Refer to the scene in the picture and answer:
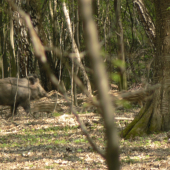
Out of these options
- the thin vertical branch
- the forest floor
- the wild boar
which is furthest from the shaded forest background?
the thin vertical branch

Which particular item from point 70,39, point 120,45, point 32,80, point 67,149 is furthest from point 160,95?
point 32,80

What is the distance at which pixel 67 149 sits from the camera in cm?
587

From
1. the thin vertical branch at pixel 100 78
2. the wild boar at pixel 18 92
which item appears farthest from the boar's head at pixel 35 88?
the thin vertical branch at pixel 100 78

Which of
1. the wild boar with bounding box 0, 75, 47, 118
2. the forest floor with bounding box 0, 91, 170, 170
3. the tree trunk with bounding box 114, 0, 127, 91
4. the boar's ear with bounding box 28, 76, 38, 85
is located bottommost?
the forest floor with bounding box 0, 91, 170, 170

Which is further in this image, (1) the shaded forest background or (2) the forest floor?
(1) the shaded forest background

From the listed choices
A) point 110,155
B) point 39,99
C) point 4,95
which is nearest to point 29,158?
point 110,155

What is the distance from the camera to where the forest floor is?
16.2ft

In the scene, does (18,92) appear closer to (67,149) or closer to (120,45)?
(120,45)

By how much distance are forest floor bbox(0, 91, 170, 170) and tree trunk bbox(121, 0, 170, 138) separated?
241mm

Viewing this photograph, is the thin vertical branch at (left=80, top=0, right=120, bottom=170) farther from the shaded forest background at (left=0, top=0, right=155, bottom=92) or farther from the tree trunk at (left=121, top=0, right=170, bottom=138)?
the tree trunk at (left=121, top=0, right=170, bottom=138)

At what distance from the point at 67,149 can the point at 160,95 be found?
2.23 metres

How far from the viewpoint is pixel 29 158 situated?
18.0 feet

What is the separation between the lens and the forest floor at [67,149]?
16.2 feet

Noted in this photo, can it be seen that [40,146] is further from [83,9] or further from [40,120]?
[83,9]
